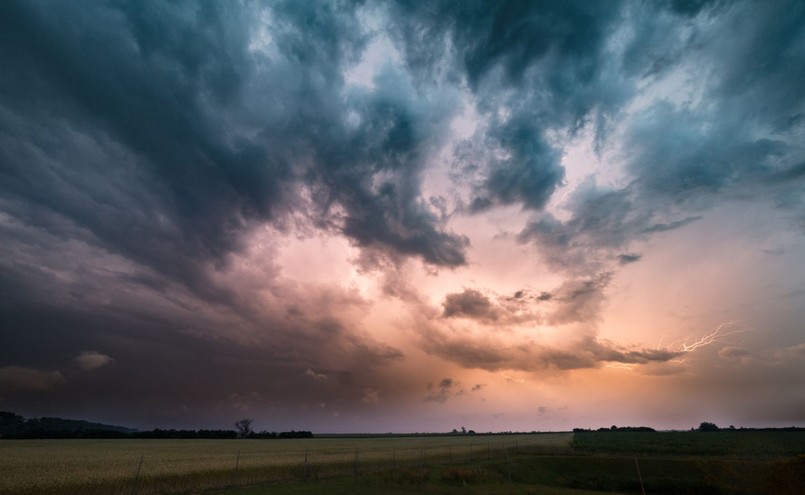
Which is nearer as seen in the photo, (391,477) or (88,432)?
(391,477)

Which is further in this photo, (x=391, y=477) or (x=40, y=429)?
(x=40, y=429)

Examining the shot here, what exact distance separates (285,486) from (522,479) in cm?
2647

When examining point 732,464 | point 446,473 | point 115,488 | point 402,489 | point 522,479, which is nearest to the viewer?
point 115,488

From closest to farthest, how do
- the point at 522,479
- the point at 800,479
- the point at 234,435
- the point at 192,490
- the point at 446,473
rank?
the point at 800,479
the point at 192,490
the point at 446,473
the point at 522,479
the point at 234,435

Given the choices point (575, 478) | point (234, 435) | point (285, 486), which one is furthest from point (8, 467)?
point (234, 435)

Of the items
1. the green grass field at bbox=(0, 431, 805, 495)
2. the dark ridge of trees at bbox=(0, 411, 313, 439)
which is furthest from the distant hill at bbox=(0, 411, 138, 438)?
the green grass field at bbox=(0, 431, 805, 495)

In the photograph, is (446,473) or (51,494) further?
(446,473)

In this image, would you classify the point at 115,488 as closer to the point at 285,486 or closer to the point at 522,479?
the point at 285,486

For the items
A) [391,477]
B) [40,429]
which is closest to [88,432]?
[40,429]

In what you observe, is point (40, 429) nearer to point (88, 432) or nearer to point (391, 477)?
point (88, 432)

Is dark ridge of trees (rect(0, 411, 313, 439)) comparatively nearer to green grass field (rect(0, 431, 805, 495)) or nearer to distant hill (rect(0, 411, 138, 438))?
distant hill (rect(0, 411, 138, 438))

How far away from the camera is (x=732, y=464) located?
1289 inches

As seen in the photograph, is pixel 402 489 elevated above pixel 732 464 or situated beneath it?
situated beneath

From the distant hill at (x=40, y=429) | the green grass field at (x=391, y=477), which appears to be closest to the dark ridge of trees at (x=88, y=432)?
the distant hill at (x=40, y=429)
